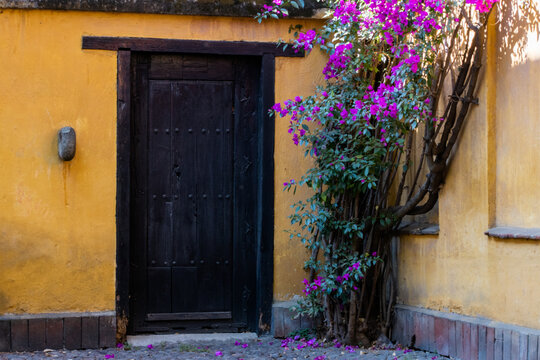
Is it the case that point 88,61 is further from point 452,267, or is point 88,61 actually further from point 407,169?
point 452,267

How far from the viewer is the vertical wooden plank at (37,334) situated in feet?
19.5

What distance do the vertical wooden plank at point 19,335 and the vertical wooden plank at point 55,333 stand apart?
175mm

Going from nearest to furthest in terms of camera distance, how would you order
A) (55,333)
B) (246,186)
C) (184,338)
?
1. (55,333)
2. (184,338)
3. (246,186)

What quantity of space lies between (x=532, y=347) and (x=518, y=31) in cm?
207

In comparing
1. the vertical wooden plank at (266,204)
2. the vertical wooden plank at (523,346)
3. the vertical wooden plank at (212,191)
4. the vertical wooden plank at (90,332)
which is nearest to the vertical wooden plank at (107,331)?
the vertical wooden plank at (90,332)

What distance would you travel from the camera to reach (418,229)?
5.85 meters

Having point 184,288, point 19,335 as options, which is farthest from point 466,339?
point 19,335

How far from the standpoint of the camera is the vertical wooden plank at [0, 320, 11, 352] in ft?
19.3

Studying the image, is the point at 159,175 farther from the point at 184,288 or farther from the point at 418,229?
the point at 418,229

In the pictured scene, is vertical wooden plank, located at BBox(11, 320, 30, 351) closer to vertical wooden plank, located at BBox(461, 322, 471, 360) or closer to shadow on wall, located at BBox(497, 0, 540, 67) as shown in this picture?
vertical wooden plank, located at BBox(461, 322, 471, 360)

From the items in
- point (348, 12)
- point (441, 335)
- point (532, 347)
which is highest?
point (348, 12)

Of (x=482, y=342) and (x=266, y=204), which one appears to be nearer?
(x=482, y=342)

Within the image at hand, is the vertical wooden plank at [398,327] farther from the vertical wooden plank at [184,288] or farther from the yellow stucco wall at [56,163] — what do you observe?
the yellow stucco wall at [56,163]

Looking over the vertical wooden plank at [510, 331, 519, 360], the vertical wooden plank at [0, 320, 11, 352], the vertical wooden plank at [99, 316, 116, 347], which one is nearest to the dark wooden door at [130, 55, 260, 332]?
the vertical wooden plank at [99, 316, 116, 347]
